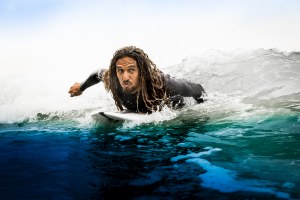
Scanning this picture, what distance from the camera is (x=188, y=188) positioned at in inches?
85.3

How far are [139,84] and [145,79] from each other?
13cm

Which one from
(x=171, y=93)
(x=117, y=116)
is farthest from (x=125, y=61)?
(x=171, y=93)

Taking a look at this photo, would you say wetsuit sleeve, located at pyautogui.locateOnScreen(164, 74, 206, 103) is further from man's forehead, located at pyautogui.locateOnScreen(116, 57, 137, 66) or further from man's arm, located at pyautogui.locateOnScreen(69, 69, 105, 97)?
man's arm, located at pyautogui.locateOnScreen(69, 69, 105, 97)

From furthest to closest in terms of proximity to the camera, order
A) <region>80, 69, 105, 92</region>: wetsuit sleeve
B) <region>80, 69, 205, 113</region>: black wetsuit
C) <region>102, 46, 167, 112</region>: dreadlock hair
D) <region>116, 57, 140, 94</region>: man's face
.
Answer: <region>80, 69, 105, 92</region>: wetsuit sleeve
<region>80, 69, 205, 113</region>: black wetsuit
<region>102, 46, 167, 112</region>: dreadlock hair
<region>116, 57, 140, 94</region>: man's face

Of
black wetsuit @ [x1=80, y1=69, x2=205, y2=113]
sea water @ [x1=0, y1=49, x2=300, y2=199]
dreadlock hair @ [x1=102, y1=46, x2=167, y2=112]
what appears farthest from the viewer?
black wetsuit @ [x1=80, y1=69, x2=205, y2=113]

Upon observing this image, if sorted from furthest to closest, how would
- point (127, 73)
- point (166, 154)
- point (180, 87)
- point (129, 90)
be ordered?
1. point (180, 87)
2. point (129, 90)
3. point (127, 73)
4. point (166, 154)

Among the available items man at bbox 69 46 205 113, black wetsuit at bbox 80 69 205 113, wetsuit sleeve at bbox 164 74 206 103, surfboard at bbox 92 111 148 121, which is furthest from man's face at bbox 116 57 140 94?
wetsuit sleeve at bbox 164 74 206 103

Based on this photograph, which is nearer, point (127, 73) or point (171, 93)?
point (127, 73)

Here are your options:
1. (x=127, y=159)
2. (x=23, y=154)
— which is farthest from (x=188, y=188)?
(x=23, y=154)

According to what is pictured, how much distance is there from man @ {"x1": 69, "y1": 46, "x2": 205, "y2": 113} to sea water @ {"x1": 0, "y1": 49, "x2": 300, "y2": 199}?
0.31 metres

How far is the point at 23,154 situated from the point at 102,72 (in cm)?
307

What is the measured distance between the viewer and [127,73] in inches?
209

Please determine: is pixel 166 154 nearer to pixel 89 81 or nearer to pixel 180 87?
pixel 180 87

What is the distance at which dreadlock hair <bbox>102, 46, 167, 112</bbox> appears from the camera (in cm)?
542
